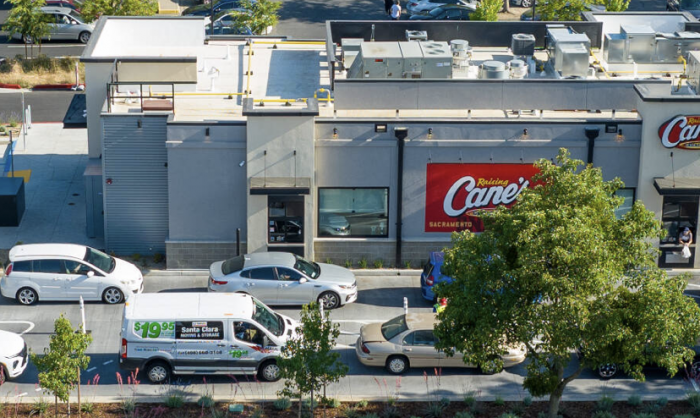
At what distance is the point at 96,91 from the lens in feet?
119

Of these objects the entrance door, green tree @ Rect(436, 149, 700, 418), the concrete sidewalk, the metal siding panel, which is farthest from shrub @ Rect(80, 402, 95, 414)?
the entrance door

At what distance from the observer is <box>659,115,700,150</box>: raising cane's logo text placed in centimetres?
3284

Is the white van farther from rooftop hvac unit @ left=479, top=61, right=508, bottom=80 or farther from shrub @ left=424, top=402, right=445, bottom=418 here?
rooftop hvac unit @ left=479, top=61, right=508, bottom=80

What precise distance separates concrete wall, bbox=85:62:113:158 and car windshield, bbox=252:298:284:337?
11033 mm

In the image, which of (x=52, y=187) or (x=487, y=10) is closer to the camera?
(x=52, y=187)

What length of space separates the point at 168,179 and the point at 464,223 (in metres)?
9.09

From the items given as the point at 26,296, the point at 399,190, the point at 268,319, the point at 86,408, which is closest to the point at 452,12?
the point at 399,190

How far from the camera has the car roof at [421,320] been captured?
28.1 m

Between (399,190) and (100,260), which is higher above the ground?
(399,190)

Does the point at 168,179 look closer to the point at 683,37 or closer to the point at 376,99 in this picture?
the point at 376,99

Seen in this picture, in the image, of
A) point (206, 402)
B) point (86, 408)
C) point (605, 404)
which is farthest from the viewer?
point (605, 404)

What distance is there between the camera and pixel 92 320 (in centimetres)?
3083

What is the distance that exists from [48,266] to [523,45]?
17807mm

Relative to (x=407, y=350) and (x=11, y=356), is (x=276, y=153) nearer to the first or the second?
(x=407, y=350)
